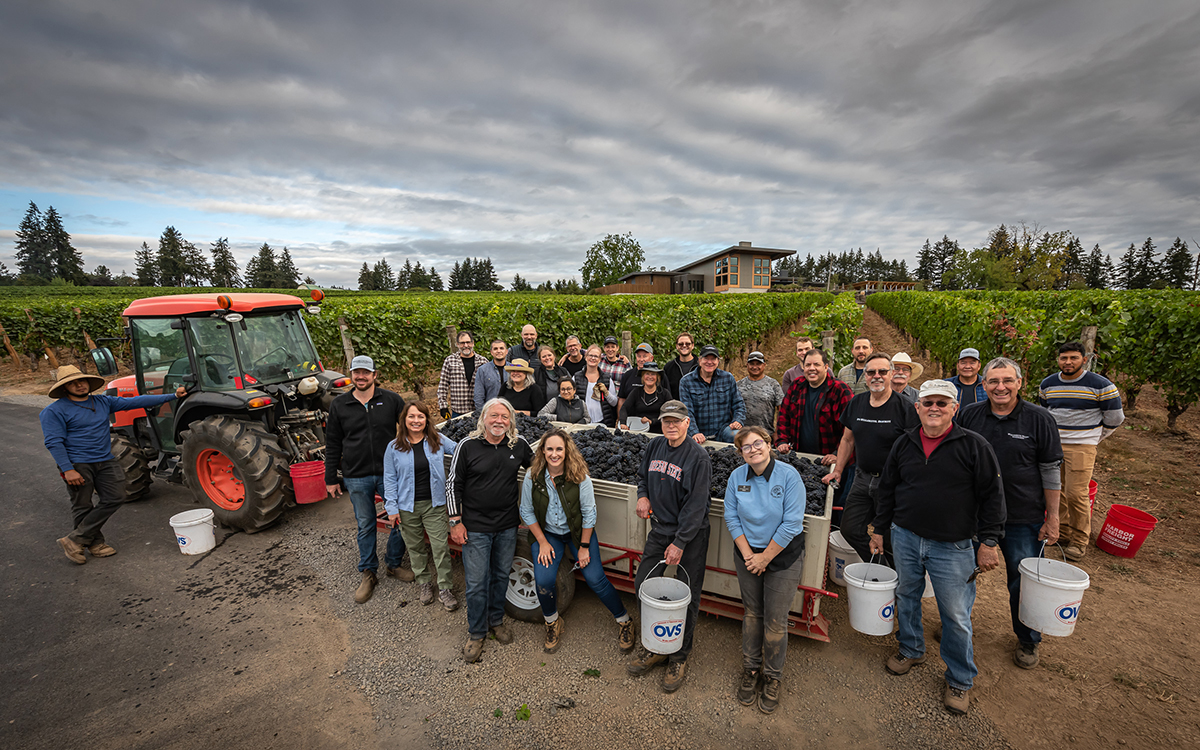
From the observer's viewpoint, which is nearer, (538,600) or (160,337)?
(538,600)

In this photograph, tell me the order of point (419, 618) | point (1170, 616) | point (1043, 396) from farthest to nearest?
point (1043, 396) → point (419, 618) → point (1170, 616)

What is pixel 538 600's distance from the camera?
13.3 ft

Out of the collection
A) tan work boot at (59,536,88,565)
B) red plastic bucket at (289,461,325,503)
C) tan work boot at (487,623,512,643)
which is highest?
red plastic bucket at (289,461,325,503)

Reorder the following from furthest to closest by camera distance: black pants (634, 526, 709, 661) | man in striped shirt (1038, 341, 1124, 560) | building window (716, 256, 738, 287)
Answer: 1. building window (716, 256, 738, 287)
2. man in striped shirt (1038, 341, 1124, 560)
3. black pants (634, 526, 709, 661)

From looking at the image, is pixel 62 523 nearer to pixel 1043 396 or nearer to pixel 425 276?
pixel 1043 396

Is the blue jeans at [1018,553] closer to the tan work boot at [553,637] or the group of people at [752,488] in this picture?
the group of people at [752,488]

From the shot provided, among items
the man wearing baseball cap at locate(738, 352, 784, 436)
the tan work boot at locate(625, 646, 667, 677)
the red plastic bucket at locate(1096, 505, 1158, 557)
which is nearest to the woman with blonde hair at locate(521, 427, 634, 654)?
the tan work boot at locate(625, 646, 667, 677)

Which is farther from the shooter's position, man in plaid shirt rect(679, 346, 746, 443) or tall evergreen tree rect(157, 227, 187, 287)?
tall evergreen tree rect(157, 227, 187, 287)

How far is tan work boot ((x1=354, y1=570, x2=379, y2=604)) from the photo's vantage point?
449 cm

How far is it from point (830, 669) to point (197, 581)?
589 centimetres

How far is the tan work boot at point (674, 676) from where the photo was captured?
11.1ft

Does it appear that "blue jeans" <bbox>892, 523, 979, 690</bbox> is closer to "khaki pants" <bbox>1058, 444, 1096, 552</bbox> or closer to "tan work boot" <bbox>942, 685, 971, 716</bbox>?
"tan work boot" <bbox>942, 685, 971, 716</bbox>

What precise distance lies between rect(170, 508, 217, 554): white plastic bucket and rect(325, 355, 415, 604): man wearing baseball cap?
185 cm

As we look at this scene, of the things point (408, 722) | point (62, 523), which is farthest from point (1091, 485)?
point (62, 523)
